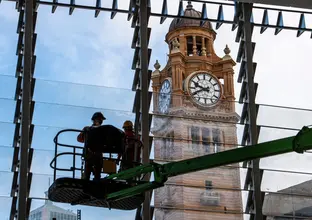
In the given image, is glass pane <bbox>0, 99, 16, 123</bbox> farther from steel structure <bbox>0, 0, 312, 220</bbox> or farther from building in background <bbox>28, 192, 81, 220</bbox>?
building in background <bbox>28, 192, 81, 220</bbox>

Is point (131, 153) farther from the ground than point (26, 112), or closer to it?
closer to it

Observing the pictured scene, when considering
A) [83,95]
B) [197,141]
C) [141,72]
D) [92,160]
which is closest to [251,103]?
[197,141]

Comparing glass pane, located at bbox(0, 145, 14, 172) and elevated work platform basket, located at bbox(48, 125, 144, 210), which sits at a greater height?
glass pane, located at bbox(0, 145, 14, 172)

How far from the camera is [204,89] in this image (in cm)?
1539

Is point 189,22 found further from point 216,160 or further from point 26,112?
point 216,160

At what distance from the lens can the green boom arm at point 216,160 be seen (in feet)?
27.1

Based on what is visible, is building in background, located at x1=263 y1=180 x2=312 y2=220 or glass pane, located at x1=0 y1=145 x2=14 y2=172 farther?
building in background, located at x1=263 y1=180 x2=312 y2=220

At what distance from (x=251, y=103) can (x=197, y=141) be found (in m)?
1.34

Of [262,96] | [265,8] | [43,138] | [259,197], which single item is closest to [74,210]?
[43,138]

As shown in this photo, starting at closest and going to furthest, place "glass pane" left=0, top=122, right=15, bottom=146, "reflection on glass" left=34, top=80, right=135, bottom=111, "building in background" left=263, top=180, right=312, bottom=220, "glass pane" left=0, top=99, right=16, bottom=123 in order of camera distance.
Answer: "glass pane" left=0, top=122, right=15, bottom=146 < "glass pane" left=0, top=99, right=16, bottom=123 < "reflection on glass" left=34, top=80, right=135, bottom=111 < "building in background" left=263, top=180, right=312, bottom=220

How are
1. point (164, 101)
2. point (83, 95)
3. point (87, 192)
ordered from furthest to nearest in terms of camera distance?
point (164, 101) → point (83, 95) → point (87, 192)

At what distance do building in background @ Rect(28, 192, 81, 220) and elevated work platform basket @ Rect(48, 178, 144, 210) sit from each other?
9.97 ft

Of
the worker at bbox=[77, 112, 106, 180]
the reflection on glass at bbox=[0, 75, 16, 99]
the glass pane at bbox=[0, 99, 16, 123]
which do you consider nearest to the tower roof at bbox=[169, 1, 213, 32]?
the reflection on glass at bbox=[0, 75, 16, 99]

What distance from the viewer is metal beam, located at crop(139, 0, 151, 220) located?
13.3 metres
